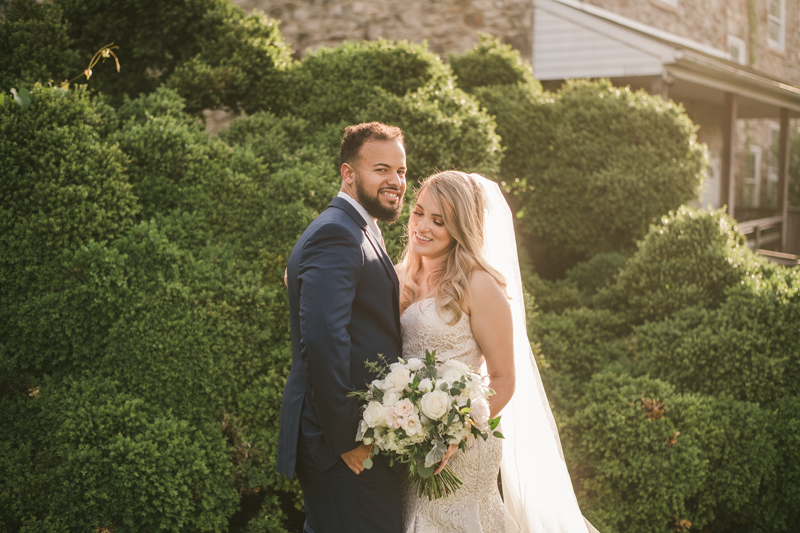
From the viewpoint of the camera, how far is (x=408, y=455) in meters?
2.38

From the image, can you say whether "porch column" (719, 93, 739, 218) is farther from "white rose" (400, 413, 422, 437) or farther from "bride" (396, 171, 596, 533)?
"white rose" (400, 413, 422, 437)

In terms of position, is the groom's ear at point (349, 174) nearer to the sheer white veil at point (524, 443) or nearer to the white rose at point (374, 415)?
the sheer white veil at point (524, 443)

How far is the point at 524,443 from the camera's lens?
3166 millimetres

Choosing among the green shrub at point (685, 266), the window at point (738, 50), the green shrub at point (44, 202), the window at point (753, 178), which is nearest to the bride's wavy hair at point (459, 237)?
the green shrub at point (44, 202)

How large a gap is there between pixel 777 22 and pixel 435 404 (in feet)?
85.2

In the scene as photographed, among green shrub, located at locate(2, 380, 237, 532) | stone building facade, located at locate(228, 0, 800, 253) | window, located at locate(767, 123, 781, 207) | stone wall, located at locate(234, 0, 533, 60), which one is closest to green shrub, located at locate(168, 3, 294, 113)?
green shrub, located at locate(2, 380, 237, 532)

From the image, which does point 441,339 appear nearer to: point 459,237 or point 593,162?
point 459,237

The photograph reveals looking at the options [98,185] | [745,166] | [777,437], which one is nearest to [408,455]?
[98,185]

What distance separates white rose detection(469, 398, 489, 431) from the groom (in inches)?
18.4

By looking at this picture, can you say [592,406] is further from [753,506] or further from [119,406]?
[119,406]

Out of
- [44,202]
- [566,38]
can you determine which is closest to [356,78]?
[44,202]

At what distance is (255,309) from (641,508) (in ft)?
10.8

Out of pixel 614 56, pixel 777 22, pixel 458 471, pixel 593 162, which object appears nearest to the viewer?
pixel 458 471

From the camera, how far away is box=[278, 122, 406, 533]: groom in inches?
92.0
